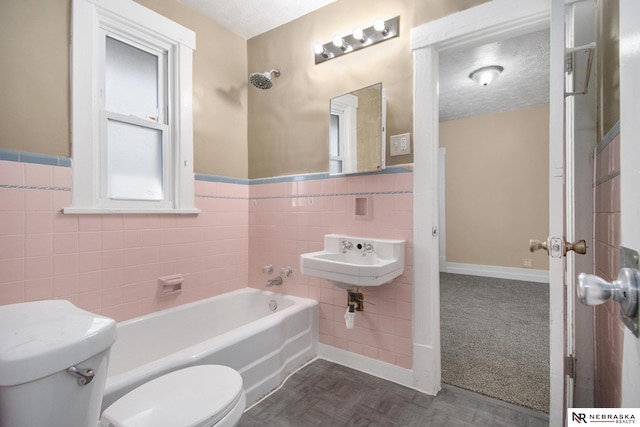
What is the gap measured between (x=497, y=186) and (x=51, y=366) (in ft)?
16.0

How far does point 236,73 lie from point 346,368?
247 centimetres

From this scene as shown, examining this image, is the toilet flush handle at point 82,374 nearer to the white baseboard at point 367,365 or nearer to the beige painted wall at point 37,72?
the beige painted wall at point 37,72

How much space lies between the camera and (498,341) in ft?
7.70

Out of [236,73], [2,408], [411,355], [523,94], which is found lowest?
[411,355]

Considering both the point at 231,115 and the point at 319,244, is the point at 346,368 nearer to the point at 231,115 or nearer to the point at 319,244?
the point at 319,244

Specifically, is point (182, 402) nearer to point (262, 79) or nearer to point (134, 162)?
point (134, 162)

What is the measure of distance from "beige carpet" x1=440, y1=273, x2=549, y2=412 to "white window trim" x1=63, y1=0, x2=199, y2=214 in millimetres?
2240

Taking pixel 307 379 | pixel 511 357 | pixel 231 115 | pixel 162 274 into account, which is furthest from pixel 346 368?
pixel 231 115

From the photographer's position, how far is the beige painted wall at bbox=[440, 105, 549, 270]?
13.2 feet

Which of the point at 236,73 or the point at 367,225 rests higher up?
the point at 236,73

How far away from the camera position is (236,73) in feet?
8.32

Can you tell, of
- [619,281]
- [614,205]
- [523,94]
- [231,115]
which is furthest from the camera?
[523,94]

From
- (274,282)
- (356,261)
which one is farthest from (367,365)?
(274,282)

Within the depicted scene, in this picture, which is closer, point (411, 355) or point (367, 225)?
point (411, 355)
